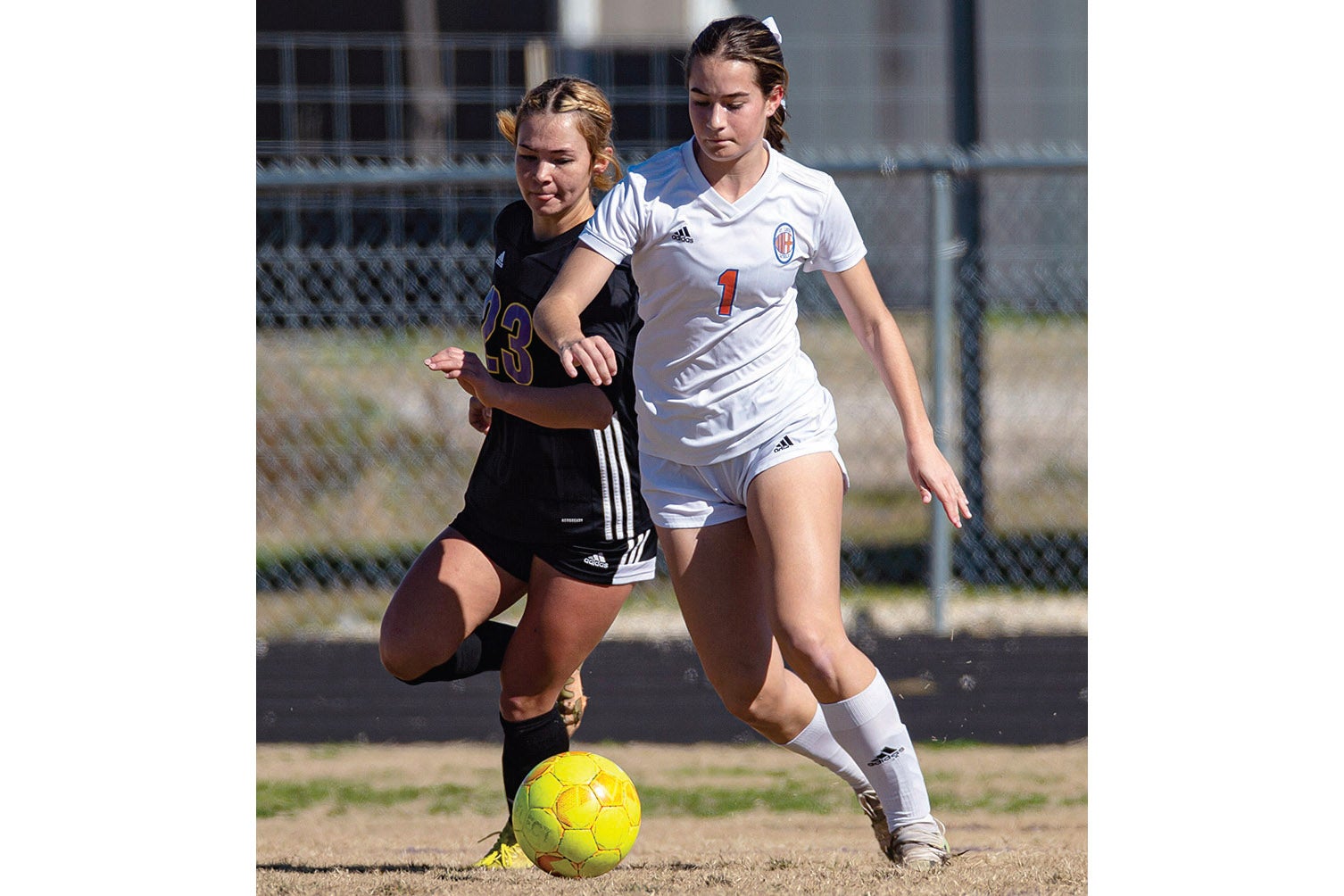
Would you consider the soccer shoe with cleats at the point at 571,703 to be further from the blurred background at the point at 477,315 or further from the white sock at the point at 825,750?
the blurred background at the point at 477,315

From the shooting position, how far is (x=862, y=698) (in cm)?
389

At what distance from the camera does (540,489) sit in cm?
423

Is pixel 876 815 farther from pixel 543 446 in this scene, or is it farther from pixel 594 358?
pixel 594 358

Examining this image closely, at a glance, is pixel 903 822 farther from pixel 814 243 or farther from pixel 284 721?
pixel 284 721

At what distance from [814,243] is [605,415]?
0.73 m

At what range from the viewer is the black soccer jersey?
4.14m

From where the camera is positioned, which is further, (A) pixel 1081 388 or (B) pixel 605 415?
(A) pixel 1081 388

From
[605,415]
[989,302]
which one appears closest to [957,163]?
[989,302]

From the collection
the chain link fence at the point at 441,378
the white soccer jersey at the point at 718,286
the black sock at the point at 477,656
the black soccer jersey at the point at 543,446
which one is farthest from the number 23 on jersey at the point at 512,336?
the chain link fence at the point at 441,378

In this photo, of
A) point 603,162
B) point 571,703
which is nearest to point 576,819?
point 571,703

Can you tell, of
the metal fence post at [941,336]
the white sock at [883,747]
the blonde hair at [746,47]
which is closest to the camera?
the blonde hair at [746,47]

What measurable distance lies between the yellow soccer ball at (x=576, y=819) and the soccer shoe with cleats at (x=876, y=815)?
2.13 feet

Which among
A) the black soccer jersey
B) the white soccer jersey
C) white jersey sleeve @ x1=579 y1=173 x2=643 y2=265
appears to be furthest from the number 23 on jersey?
white jersey sleeve @ x1=579 y1=173 x2=643 y2=265

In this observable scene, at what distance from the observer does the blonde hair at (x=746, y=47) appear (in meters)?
3.56
